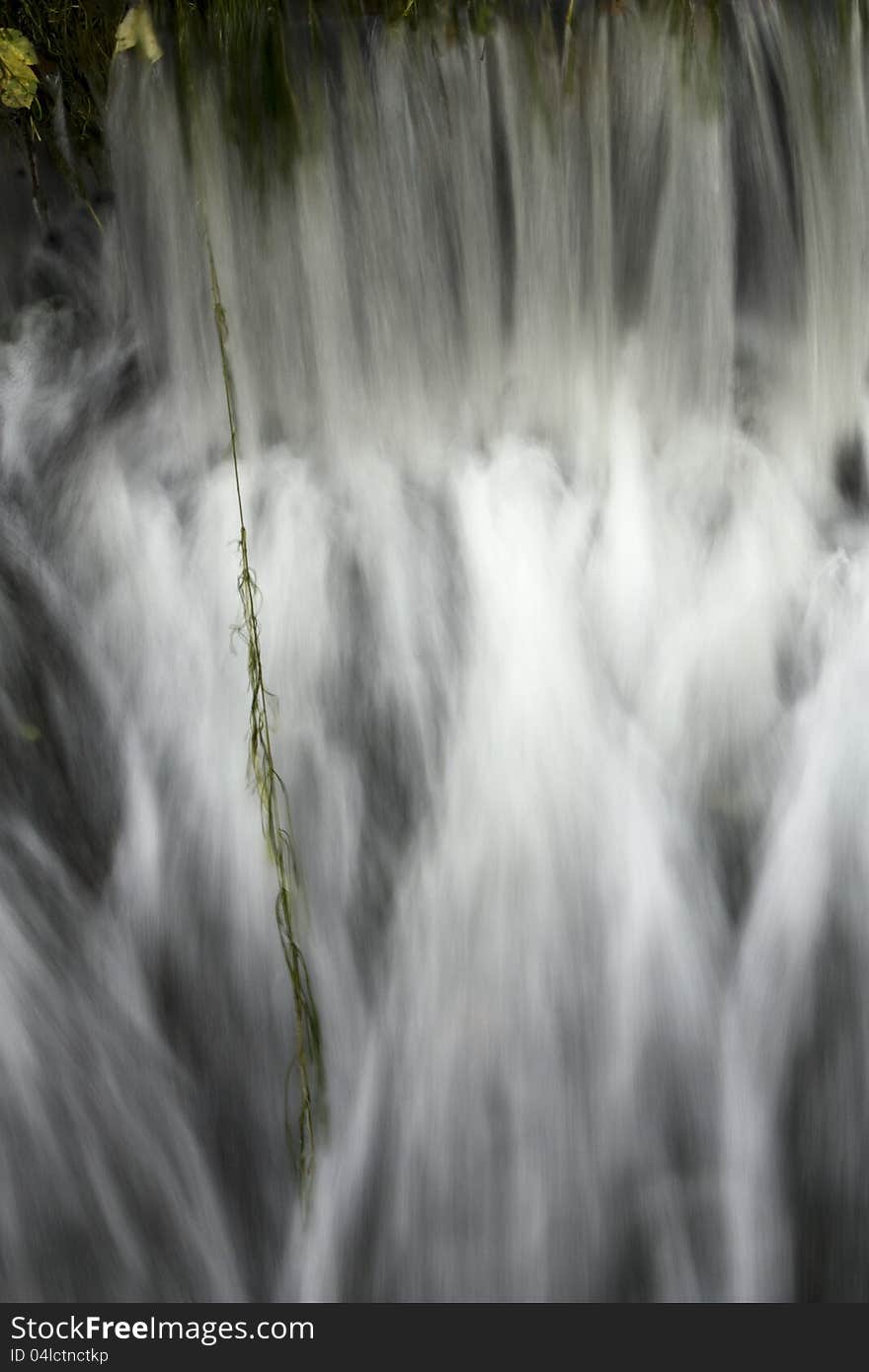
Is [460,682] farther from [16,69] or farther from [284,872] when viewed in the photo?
[16,69]

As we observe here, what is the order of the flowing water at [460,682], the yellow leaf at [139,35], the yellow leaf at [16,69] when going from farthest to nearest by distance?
the yellow leaf at [16,69] < the yellow leaf at [139,35] < the flowing water at [460,682]

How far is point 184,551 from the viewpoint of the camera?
2.47 m

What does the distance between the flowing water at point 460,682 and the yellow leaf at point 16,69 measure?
0.66 ft

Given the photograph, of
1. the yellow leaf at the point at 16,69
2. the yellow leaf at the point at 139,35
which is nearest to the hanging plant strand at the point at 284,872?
the yellow leaf at the point at 139,35

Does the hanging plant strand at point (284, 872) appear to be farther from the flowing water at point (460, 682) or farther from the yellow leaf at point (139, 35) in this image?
the yellow leaf at point (139, 35)

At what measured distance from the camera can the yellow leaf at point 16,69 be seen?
245cm

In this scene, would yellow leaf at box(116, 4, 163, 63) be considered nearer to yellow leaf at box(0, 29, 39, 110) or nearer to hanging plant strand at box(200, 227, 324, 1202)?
yellow leaf at box(0, 29, 39, 110)

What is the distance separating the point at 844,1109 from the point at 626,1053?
1.20ft

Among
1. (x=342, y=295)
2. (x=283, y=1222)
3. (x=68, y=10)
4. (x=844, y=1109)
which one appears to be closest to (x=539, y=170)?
(x=342, y=295)

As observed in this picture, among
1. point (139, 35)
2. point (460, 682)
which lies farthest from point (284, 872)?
point (139, 35)

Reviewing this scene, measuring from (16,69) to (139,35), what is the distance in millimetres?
300

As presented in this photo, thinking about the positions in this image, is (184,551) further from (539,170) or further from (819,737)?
(819,737)

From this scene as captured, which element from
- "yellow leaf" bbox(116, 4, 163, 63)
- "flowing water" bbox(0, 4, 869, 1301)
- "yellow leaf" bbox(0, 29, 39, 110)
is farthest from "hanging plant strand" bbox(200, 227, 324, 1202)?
"yellow leaf" bbox(0, 29, 39, 110)

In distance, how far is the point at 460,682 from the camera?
2.41 metres
